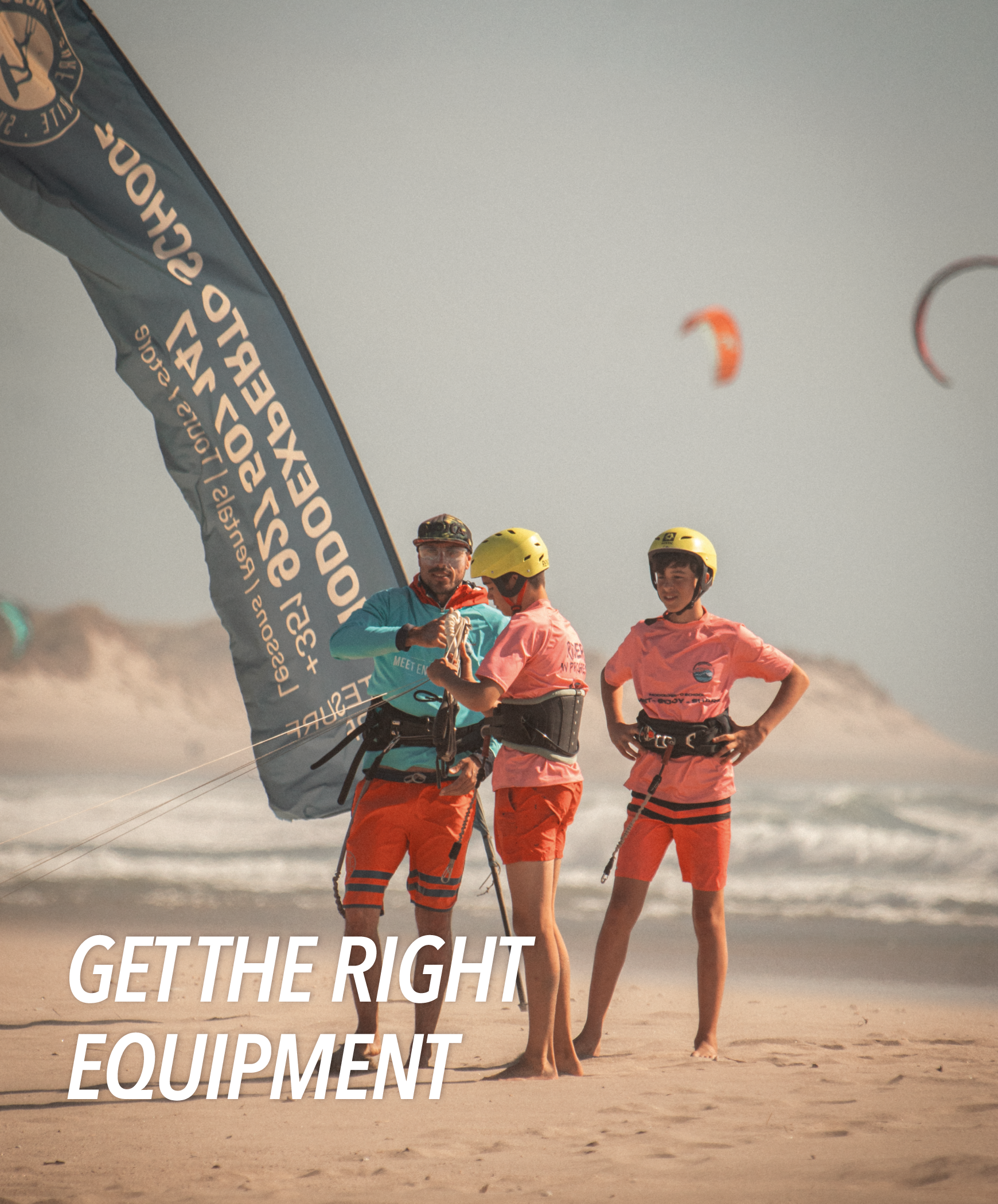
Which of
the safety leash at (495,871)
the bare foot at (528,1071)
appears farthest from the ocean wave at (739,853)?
the bare foot at (528,1071)

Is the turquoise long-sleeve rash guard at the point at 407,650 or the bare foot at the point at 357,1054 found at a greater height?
the turquoise long-sleeve rash guard at the point at 407,650

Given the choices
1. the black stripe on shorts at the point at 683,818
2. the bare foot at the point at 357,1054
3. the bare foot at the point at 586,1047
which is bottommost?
the bare foot at the point at 357,1054

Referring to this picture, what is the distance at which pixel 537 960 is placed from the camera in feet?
11.4

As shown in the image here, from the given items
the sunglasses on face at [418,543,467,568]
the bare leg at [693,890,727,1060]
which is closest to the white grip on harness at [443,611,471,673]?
the sunglasses on face at [418,543,467,568]

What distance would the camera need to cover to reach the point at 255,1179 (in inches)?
106

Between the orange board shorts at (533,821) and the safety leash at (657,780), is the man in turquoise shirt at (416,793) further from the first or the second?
the safety leash at (657,780)

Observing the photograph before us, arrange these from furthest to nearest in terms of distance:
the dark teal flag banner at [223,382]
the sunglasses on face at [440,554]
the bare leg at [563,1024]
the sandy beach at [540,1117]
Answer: the dark teal flag banner at [223,382] → the sunglasses on face at [440,554] → the bare leg at [563,1024] → the sandy beach at [540,1117]

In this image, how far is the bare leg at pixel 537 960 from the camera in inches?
137

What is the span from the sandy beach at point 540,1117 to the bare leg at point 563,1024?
8cm

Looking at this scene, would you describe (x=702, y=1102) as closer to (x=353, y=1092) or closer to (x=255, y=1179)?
(x=353, y=1092)

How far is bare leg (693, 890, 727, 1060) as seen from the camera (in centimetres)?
387

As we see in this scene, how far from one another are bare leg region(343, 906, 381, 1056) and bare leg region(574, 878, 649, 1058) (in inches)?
28.7

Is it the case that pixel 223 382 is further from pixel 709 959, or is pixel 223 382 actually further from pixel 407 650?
pixel 709 959

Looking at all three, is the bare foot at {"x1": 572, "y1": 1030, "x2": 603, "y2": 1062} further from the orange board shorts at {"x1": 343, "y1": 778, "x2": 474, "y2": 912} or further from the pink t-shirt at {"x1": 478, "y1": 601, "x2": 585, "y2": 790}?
the pink t-shirt at {"x1": 478, "y1": 601, "x2": 585, "y2": 790}
